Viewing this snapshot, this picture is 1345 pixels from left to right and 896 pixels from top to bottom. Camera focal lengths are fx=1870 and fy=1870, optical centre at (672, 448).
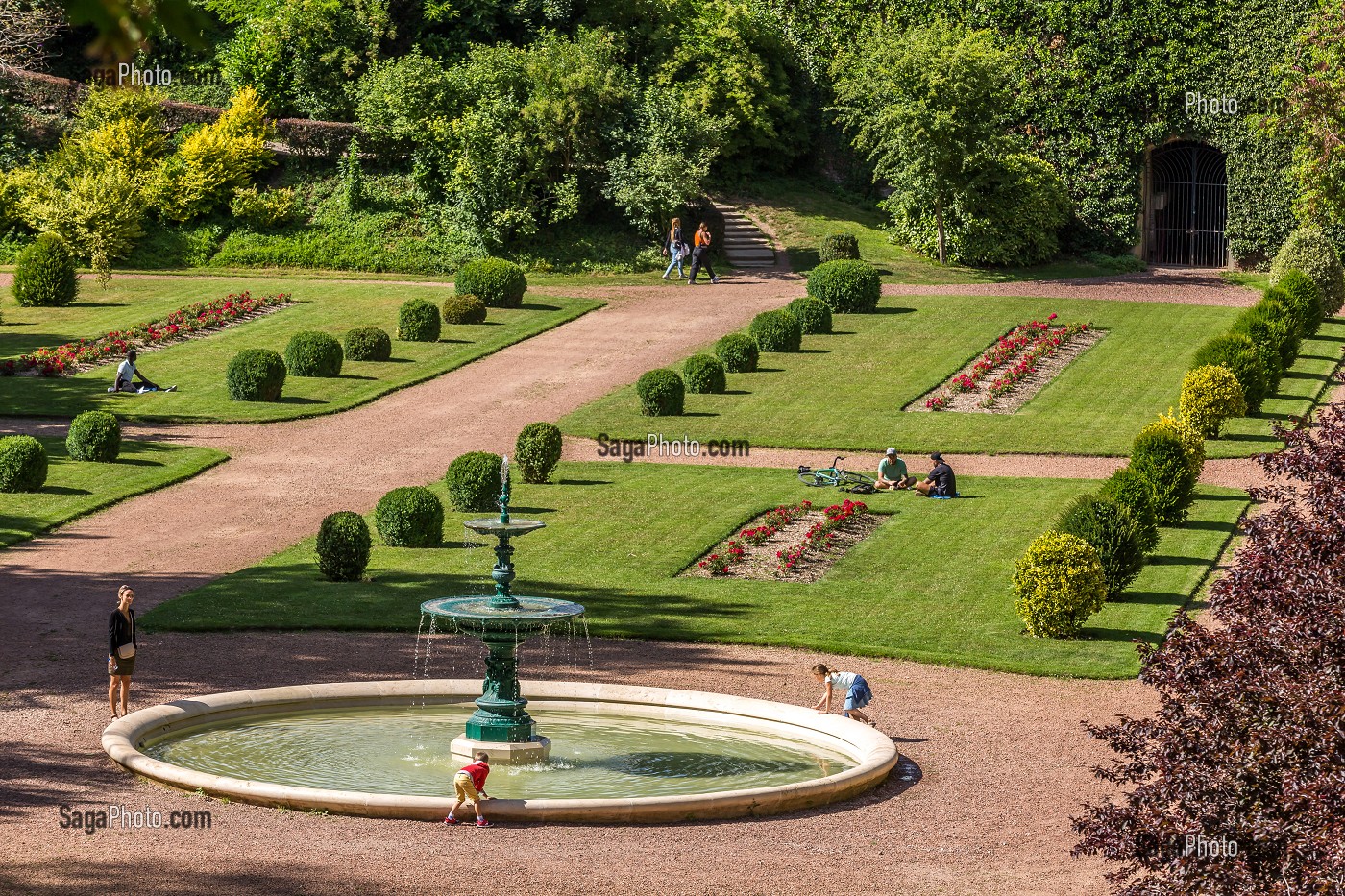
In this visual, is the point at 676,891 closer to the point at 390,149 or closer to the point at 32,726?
the point at 32,726

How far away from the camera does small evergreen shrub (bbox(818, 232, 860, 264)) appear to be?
43.2m

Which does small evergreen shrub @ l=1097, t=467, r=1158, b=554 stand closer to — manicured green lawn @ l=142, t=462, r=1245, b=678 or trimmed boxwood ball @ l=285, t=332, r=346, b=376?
manicured green lawn @ l=142, t=462, r=1245, b=678

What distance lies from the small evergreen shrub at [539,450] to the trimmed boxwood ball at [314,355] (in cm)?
778

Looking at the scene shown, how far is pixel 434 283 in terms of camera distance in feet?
140

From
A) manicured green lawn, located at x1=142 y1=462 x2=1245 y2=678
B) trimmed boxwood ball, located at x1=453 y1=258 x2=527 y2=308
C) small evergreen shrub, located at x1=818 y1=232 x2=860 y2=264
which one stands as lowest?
manicured green lawn, located at x1=142 y1=462 x2=1245 y2=678

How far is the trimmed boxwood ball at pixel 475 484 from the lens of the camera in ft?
86.4

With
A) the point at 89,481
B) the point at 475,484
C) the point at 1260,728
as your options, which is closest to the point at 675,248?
the point at 475,484

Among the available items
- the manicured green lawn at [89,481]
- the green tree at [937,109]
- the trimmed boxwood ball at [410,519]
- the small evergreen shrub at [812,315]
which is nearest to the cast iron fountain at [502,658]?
the trimmed boxwood ball at [410,519]

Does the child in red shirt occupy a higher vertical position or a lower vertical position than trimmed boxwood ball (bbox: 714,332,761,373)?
Answer: lower

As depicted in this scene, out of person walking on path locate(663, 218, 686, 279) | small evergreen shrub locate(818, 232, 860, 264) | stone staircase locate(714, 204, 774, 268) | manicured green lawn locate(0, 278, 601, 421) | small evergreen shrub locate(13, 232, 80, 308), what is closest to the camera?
manicured green lawn locate(0, 278, 601, 421)

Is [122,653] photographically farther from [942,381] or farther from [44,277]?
[44,277]

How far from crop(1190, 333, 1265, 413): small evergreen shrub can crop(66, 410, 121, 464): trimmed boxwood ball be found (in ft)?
57.7

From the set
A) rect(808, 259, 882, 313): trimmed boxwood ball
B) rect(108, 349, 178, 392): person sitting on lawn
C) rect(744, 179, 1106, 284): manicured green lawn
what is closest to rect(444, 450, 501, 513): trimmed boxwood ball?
rect(108, 349, 178, 392): person sitting on lawn

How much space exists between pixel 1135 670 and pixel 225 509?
13286 millimetres
